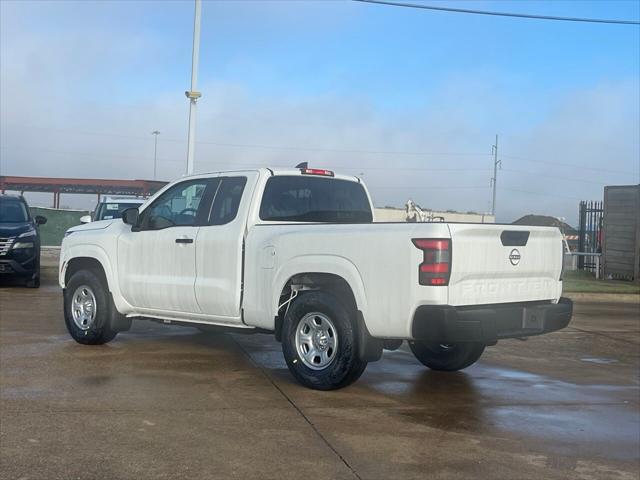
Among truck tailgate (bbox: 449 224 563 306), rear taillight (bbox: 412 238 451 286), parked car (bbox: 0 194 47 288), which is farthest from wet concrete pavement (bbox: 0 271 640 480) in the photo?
parked car (bbox: 0 194 47 288)

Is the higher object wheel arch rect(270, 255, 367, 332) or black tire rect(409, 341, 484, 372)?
wheel arch rect(270, 255, 367, 332)

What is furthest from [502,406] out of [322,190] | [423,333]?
[322,190]

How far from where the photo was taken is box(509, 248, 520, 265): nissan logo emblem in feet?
19.6

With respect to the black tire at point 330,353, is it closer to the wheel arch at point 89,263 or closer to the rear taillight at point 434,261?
the rear taillight at point 434,261

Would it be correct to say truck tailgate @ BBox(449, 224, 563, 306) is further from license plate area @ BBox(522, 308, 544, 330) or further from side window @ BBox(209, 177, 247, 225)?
side window @ BBox(209, 177, 247, 225)

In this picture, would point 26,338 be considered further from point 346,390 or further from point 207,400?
point 346,390

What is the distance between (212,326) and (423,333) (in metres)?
2.50

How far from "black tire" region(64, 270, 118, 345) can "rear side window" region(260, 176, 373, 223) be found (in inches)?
91.0

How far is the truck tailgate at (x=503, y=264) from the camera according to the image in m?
5.55

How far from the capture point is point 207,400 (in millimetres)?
5844

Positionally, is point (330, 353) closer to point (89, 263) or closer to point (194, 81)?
point (89, 263)

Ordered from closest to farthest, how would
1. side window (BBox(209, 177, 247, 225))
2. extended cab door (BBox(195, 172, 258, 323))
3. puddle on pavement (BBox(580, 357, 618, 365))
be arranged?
extended cab door (BBox(195, 172, 258, 323)), side window (BBox(209, 177, 247, 225)), puddle on pavement (BBox(580, 357, 618, 365))

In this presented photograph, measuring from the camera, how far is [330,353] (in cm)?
→ 618

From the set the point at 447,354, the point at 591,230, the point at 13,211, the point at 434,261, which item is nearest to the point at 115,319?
the point at 447,354
